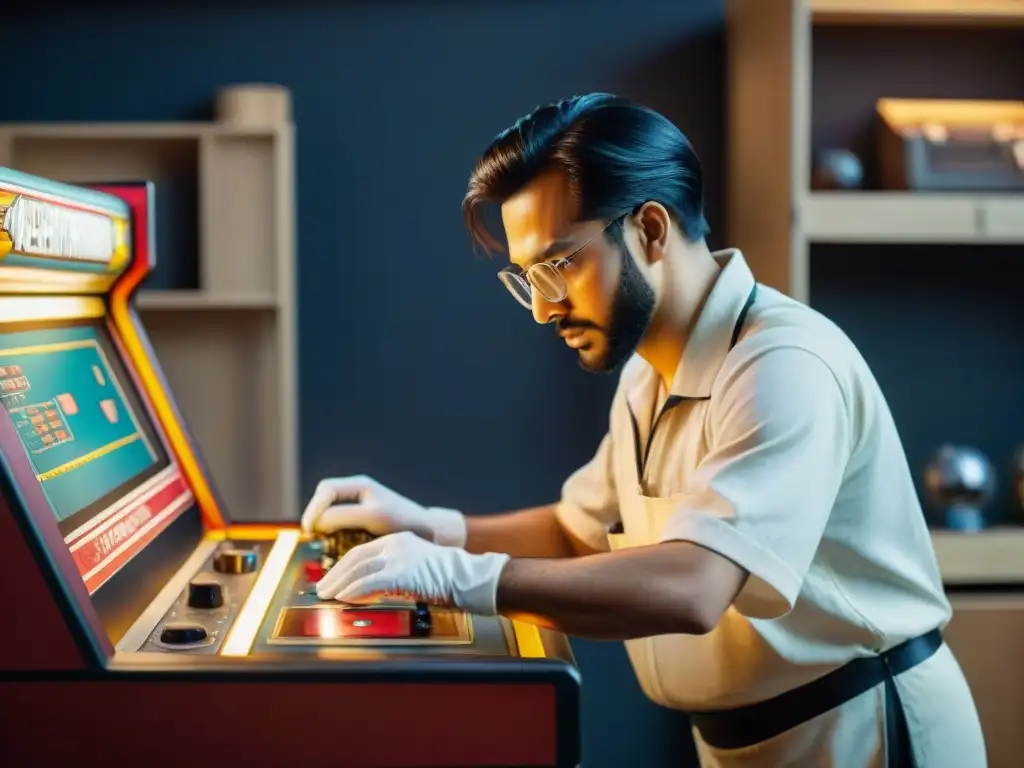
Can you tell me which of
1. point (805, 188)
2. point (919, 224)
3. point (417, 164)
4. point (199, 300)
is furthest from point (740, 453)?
point (417, 164)

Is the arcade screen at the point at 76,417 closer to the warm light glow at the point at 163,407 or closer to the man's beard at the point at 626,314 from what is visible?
the warm light glow at the point at 163,407

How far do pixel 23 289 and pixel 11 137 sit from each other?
1450 mm

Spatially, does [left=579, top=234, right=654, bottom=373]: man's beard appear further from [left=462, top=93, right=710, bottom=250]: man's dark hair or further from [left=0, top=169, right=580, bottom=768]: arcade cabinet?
[left=0, top=169, right=580, bottom=768]: arcade cabinet

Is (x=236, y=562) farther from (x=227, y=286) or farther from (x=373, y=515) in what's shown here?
(x=227, y=286)

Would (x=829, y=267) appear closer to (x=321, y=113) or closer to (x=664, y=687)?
(x=321, y=113)

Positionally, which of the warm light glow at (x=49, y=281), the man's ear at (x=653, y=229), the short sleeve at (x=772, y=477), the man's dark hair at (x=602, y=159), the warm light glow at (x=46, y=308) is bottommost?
the short sleeve at (x=772, y=477)

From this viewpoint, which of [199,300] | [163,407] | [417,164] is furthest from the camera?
[417,164]

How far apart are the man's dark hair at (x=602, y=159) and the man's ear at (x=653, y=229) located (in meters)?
0.01

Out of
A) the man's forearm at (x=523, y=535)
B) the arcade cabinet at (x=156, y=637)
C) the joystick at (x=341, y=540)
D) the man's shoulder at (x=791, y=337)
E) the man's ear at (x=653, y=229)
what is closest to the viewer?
the arcade cabinet at (x=156, y=637)

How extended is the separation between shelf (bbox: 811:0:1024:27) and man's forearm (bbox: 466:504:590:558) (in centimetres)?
141

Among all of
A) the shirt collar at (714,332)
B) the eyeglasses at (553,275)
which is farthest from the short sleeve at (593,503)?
the eyeglasses at (553,275)

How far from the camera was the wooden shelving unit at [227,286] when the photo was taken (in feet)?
9.28

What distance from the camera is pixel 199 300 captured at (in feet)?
9.20

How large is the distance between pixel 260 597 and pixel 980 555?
183 cm
